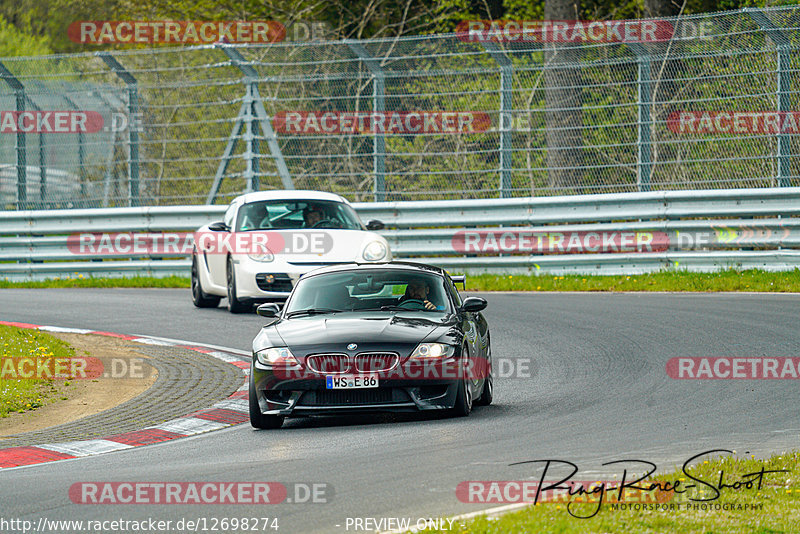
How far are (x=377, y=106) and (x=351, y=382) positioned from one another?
11.9 metres

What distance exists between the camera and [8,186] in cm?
2325

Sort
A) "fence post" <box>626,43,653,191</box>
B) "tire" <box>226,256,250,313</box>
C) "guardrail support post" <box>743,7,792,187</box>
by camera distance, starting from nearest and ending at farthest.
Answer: "tire" <box>226,256,250,313</box> < "guardrail support post" <box>743,7,792,187</box> < "fence post" <box>626,43,653,191</box>

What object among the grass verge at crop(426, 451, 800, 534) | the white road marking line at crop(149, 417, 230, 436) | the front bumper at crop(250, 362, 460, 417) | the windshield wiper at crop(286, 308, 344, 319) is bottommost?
the white road marking line at crop(149, 417, 230, 436)

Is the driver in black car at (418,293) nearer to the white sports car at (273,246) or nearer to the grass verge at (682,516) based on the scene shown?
the grass verge at (682,516)

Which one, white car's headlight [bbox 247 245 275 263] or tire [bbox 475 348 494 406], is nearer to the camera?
tire [bbox 475 348 494 406]

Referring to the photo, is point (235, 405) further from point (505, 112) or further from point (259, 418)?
point (505, 112)

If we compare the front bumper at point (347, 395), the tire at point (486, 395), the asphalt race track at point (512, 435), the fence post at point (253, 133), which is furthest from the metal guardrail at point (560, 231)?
the front bumper at point (347, 395)

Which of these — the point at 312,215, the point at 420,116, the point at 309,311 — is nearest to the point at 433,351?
the point at 309,311

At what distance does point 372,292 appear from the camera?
10586 mm

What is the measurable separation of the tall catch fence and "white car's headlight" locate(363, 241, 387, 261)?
4.39 meters

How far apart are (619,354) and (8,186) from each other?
14544 millimetres

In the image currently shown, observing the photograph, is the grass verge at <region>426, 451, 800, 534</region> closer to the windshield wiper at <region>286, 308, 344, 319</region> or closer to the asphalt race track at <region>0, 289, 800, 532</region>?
the asphalt race track at <region>0, 289, 800, 532</region>

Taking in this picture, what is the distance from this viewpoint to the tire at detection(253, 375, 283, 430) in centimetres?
930

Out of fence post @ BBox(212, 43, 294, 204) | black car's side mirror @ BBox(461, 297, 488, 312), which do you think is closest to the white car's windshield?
fence post @ BBox(212, 43, 294, 204)
